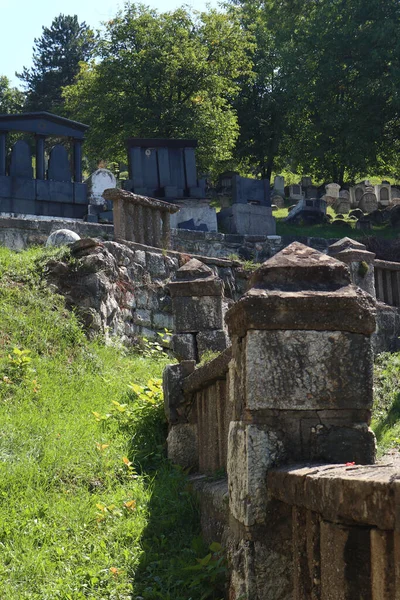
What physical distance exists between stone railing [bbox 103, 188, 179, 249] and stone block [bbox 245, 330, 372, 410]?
29.6ft

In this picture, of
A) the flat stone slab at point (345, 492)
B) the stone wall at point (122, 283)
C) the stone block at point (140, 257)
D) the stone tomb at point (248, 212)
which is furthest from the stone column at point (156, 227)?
the stone tomb at point (248, 212)

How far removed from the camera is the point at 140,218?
44.1ft

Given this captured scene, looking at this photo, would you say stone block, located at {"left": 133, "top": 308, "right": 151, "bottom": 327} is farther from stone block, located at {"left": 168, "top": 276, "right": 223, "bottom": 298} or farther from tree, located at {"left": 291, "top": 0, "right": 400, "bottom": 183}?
tree, located at {"left": 291, "top": 0, "right": 400, "bottom": 183}

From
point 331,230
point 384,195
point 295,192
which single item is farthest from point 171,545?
point 295,192

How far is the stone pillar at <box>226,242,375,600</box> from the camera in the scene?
381cm

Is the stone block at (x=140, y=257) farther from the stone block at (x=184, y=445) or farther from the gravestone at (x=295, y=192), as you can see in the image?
the gravestone at (x=295, y=192)

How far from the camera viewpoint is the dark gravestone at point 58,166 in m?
21.2

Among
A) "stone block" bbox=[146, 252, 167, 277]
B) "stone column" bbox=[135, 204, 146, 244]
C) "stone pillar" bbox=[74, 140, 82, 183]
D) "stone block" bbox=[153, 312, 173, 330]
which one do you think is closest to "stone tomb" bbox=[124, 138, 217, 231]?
"stone pillar" bbox=[74, 140, 82, 183]

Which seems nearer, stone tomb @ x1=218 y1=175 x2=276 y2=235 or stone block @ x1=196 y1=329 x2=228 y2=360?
stone block @ x1=196 y1=329 x2=228 y2=360

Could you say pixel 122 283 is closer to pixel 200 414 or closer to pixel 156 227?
pixel 156 227

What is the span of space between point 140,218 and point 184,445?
7.48 m

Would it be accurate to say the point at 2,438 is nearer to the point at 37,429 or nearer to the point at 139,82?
the point at 37,429

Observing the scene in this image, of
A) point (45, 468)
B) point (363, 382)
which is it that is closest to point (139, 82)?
point (45, 468)

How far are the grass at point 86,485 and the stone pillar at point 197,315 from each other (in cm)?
53
